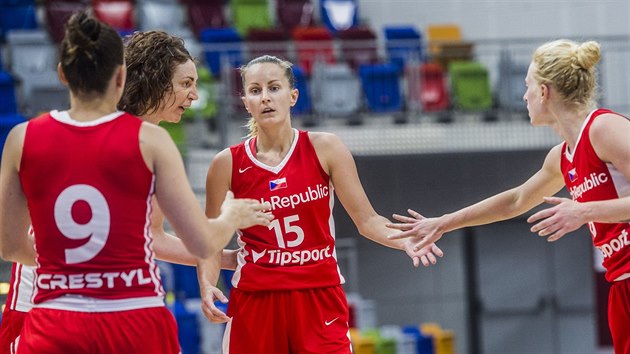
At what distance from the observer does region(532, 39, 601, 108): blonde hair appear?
14.2 feet

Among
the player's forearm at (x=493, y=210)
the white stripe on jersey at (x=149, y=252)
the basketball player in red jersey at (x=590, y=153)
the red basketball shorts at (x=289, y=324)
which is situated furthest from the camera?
the player's forearm at (x=493, y=210)

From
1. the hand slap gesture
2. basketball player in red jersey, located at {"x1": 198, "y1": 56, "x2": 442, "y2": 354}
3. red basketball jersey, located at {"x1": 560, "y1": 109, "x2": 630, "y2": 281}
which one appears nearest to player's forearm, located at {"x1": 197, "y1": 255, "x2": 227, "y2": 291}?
basketball player in red jersey, located at {"x1": 198, "y1": 56, "x2": 442, "y2": 354}

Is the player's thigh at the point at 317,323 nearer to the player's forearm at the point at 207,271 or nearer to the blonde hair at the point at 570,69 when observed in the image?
the player's forearm at the point at 207,271

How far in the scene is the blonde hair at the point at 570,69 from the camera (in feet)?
14.2

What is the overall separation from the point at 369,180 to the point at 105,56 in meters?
10.9

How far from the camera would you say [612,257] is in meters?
4.30

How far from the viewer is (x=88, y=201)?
3.29m

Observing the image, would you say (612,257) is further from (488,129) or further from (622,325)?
(488,129)

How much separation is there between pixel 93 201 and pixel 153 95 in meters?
1.36

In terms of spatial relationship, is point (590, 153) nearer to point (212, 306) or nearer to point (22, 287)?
point (212, 306)

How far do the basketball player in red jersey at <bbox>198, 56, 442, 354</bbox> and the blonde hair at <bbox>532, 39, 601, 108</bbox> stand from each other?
83 cm

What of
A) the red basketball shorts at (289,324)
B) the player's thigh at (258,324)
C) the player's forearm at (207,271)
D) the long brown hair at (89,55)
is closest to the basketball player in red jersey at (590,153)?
the red basketball shorts at (289,324)

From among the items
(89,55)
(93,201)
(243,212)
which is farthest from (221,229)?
(89,55)

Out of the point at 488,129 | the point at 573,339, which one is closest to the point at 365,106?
the point at 488,129
